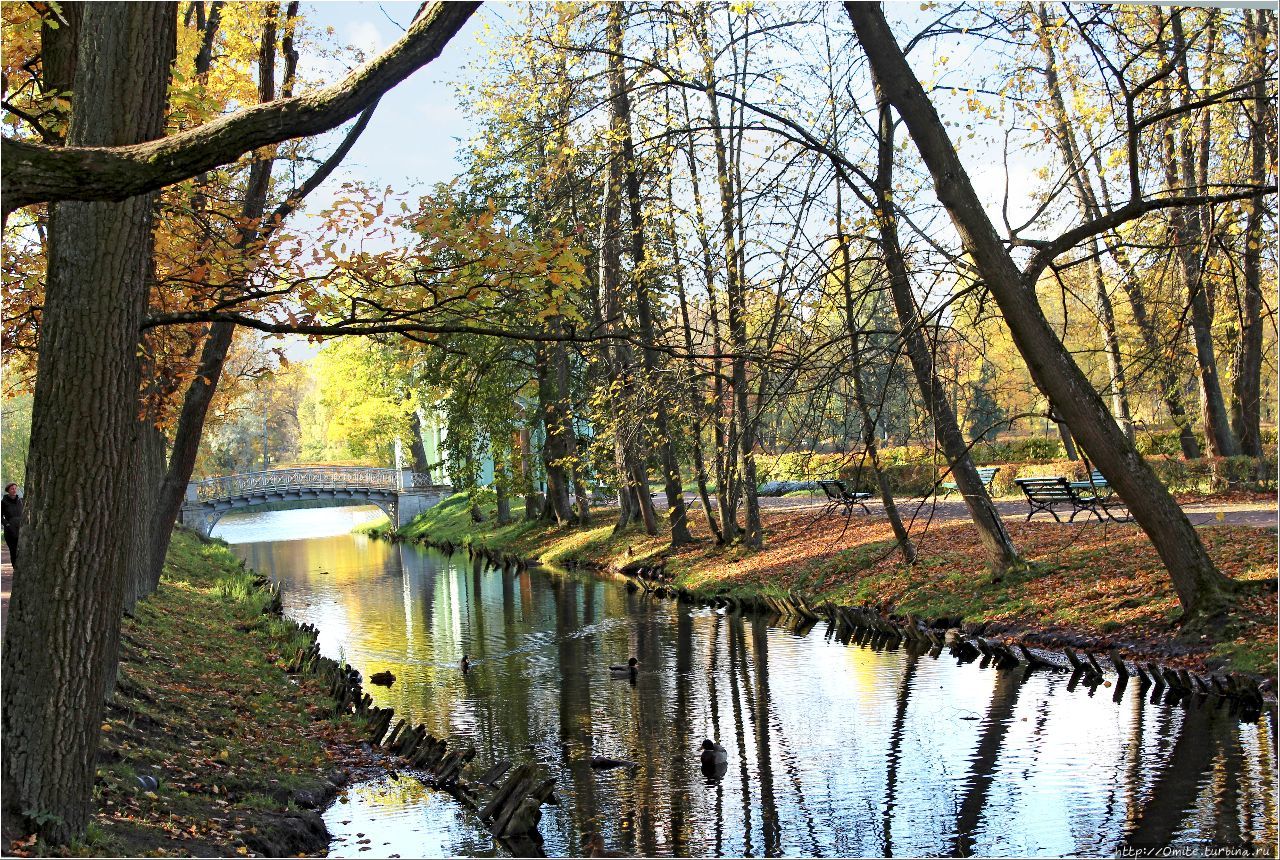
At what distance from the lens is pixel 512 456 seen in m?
26.1

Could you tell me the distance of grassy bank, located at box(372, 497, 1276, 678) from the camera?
10078 mm

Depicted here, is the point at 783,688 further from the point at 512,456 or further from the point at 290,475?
the point at 290,475

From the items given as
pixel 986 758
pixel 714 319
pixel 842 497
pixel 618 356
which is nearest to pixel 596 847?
pixel 986 758

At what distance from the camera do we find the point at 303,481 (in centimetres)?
A: 4200

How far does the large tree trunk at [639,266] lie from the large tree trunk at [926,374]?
237 centimetres

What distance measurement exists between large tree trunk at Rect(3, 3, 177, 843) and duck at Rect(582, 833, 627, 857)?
3247 mm

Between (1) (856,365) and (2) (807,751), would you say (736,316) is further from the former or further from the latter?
(2) (807,751)

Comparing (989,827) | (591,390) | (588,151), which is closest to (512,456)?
(591,390)

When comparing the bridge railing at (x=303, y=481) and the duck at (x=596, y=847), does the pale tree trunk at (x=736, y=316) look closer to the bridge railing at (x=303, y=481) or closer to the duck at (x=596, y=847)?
the duck at (x=596, y=847)

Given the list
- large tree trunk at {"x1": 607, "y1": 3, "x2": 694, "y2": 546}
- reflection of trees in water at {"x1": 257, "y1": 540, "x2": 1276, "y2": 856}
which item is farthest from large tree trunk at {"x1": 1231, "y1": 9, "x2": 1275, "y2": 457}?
large tree trunk at {"x1": 607, "y1": 3, "x2": 694, "y2": 546}

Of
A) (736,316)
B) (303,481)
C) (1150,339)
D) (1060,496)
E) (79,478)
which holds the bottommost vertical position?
(1060,496)

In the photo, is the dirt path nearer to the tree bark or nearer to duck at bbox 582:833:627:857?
duck at bbox 582:833:627:857

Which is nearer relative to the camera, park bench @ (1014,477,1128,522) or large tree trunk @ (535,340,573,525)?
park bench @ (1014,477,1128,522)

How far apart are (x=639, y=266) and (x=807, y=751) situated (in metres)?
7.51
